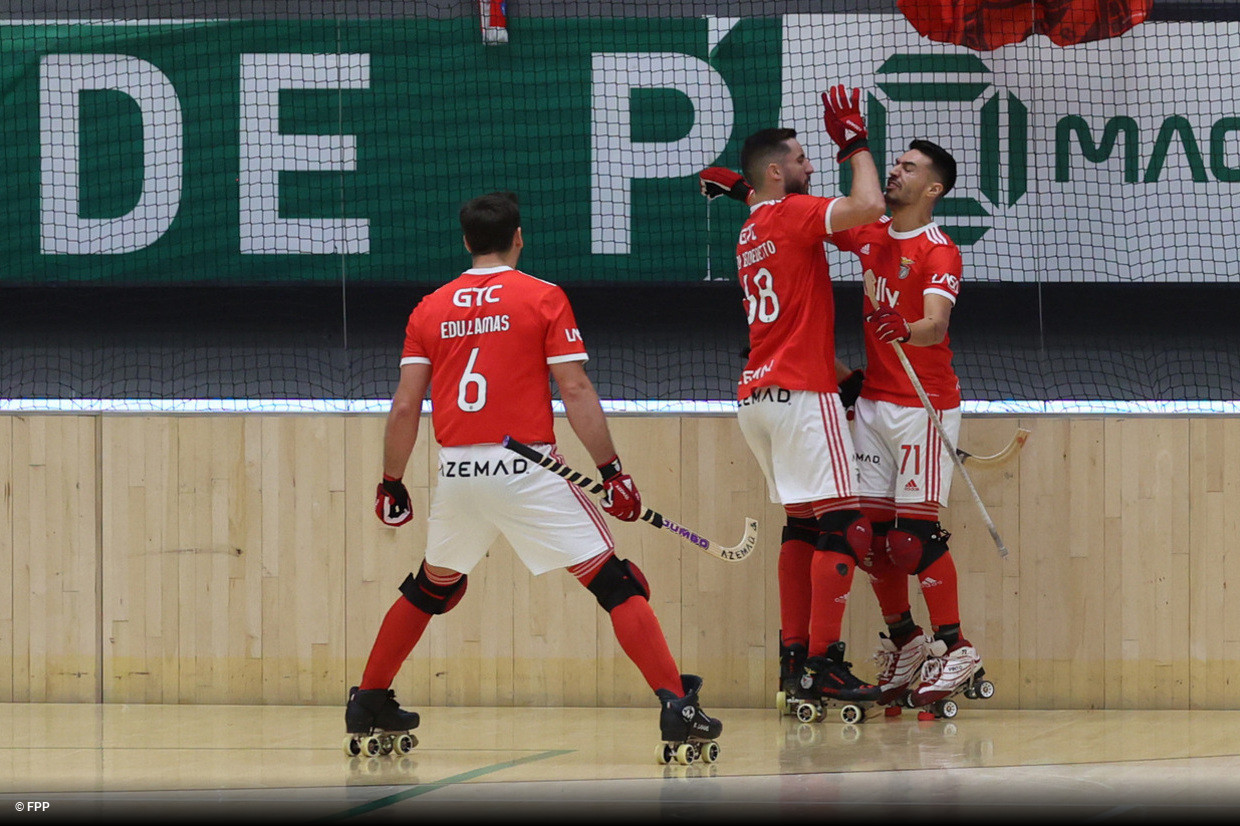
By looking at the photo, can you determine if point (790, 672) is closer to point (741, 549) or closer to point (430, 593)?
point (741, 549)

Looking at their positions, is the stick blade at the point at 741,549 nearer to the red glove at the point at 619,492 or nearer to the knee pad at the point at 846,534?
the knee pad at the point at 846,534

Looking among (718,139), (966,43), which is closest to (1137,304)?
(966,43)

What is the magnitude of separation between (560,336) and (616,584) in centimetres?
81

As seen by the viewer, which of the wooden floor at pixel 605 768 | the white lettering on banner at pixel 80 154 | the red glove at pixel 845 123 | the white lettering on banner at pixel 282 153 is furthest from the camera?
the white lettering on banner at pixel 80 154

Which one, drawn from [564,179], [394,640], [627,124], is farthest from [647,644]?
[627,124]

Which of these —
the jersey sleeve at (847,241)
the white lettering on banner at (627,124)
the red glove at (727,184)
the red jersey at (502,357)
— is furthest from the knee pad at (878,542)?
the white lettering on banner at (627,124)

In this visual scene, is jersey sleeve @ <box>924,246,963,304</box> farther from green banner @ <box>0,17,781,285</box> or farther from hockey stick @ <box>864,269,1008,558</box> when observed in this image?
green banner @ <box>0,17,781,285</box>

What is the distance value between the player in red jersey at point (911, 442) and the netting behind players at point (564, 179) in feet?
4.10

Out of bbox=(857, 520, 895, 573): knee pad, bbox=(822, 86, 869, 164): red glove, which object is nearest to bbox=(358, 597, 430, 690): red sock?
bbox=(857, 520, 895, 573): knee pad

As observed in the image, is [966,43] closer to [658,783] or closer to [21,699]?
[658,783]

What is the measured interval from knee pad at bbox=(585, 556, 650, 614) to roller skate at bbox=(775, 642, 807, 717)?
1.19 m

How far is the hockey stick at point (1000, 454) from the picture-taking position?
20.2 ft

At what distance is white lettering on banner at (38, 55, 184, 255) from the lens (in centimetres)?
754

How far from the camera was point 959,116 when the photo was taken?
7113 millimetres
